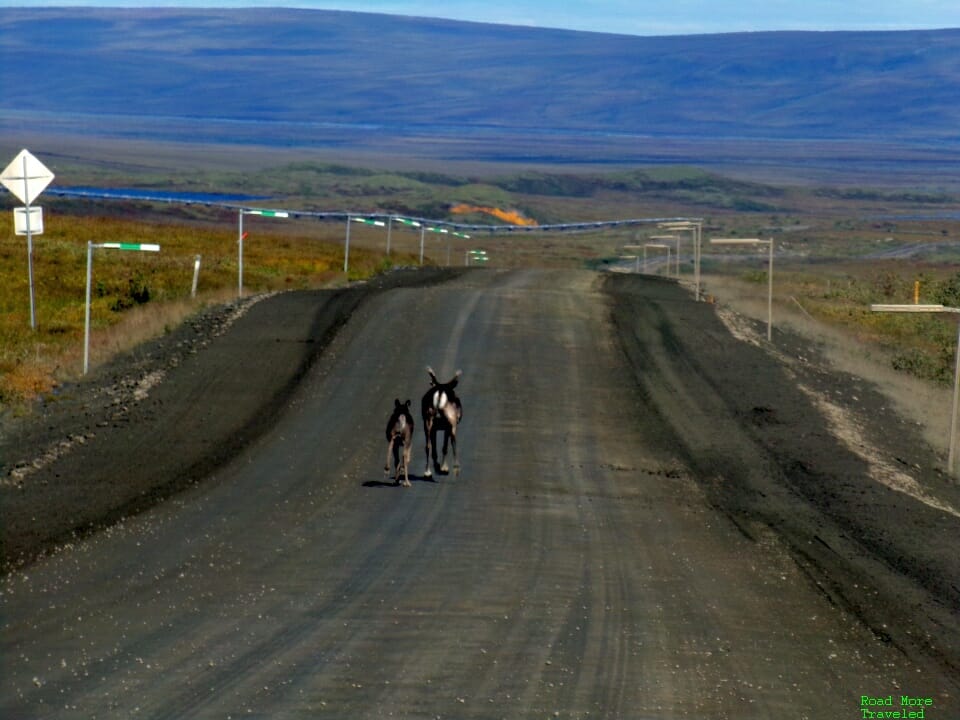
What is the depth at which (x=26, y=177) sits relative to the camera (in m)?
32.6

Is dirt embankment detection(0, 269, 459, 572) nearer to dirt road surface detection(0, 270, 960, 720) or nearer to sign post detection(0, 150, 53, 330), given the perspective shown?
dirt road surface detection(0, 270, 960, 720)

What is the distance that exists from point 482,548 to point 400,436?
2498 mm

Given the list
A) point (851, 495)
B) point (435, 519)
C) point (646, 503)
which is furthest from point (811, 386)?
point (435, 519)

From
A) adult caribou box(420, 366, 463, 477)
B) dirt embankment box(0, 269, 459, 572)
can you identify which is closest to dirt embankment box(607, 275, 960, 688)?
adult caribou box(420, 366, 463, 477)

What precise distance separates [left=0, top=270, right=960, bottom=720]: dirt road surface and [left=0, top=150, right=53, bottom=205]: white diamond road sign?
15.8ft

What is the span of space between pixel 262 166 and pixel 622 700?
181441mm

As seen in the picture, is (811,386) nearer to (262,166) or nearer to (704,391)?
(704,391)

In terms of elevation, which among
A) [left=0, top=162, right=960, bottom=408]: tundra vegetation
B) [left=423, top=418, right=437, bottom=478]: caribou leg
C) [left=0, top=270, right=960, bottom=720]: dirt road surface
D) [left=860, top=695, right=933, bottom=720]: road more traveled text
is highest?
[left=0, top=162, right=960, bottom=408]: tundra vegetation

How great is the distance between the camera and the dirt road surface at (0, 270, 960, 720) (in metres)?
12.4

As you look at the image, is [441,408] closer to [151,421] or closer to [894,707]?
[151,421]

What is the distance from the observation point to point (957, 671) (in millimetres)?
13539

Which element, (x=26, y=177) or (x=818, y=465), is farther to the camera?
(x=26, y=177)

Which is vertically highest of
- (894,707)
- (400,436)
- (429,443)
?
Answer: (400,436)

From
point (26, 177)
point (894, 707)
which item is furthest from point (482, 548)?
point (26, 177)
